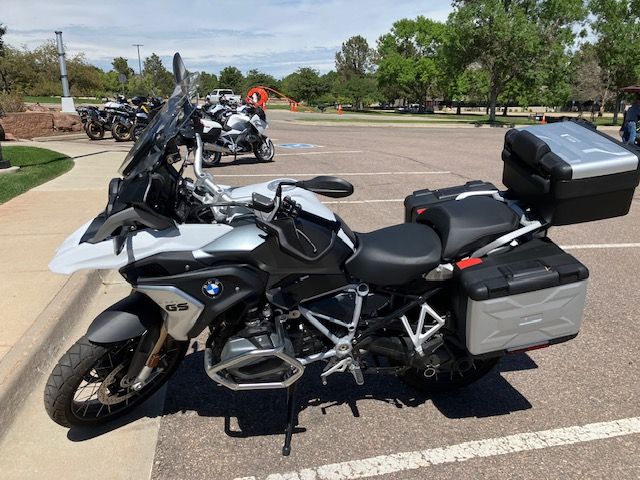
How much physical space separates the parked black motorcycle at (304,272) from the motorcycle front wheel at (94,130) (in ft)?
54.1

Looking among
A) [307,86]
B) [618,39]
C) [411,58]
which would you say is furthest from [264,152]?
[307,86]

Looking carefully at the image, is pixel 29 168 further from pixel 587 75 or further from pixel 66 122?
pixel 587 75

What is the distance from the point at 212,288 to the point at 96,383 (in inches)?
37.1

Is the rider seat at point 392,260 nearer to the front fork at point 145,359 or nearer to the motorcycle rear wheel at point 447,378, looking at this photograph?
the motorcycle rear wheel at point 447,378

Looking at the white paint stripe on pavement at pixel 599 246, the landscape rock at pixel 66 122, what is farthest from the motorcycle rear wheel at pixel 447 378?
the landscape rock at pixel 66 122

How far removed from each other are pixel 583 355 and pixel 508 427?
1101 millimetres

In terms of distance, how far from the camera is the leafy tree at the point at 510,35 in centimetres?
3102

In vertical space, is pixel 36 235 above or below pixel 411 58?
below

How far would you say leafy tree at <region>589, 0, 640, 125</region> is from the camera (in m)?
35.7

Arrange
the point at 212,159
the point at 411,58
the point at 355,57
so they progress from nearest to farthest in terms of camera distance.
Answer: the point at 212,159 < the point at 411,58 < the point at 355,57

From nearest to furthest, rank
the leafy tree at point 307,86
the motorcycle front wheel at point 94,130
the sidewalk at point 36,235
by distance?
the sidewalk at point 36,235
the motorcycle front wheel at point 94,130
the leafy tree at point 307,86

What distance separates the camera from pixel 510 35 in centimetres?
3102

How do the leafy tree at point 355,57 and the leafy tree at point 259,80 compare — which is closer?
the leafy tree at point 259,80

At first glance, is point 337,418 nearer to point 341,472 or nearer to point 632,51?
point 341,472
